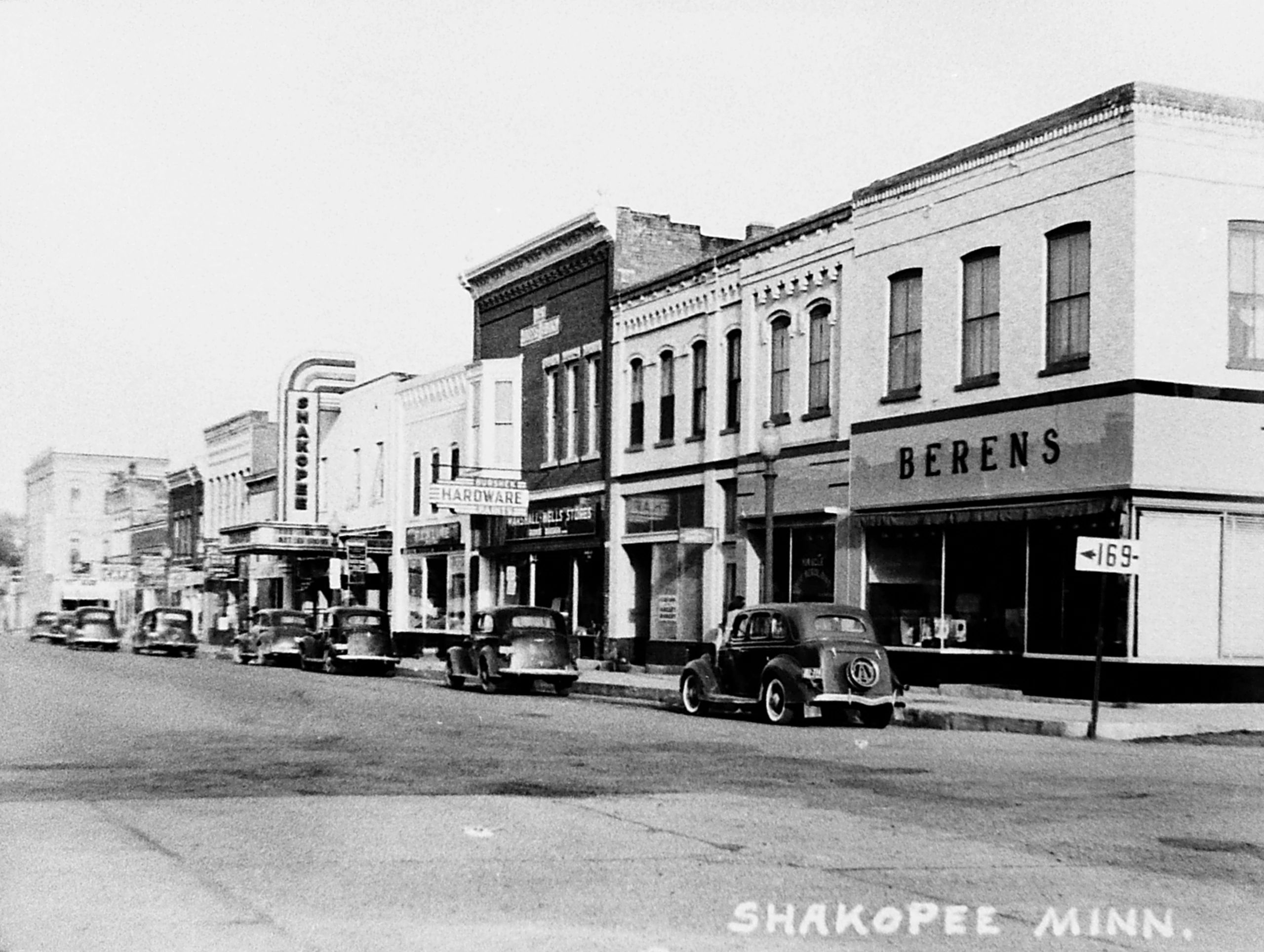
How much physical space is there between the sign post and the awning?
282cm

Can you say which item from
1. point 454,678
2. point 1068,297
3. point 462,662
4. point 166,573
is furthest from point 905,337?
point 166,573

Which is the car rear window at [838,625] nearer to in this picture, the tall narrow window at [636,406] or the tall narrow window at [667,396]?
the tall narrow window at [667,396]

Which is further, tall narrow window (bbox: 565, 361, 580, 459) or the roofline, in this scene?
tall narrow window (bbox: 565, 361, 580, 459)

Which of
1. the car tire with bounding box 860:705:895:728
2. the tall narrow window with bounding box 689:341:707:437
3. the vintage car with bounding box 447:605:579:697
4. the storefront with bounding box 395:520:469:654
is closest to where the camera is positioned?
the car tire with bounding box 860:705:895:728

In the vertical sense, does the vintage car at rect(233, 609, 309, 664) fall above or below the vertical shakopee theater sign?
below

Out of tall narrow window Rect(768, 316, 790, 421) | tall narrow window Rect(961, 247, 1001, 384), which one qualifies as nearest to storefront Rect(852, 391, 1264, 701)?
tall narrow window Rect(961, 247, 1001, 384)

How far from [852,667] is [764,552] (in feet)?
38.7

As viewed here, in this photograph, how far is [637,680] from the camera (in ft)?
108

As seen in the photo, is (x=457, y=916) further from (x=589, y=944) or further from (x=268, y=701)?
(x=268, y=701)

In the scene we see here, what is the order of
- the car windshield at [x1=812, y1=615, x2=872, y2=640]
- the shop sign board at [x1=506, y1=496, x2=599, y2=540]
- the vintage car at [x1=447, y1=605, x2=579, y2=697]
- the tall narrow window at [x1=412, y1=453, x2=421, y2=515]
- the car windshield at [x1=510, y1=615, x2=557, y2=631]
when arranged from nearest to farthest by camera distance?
1. the car windshield at [x1=812, y1=615, x2=872, y2=640]
2. the vintage car at [x1=447, y1=605, x2=579, y2=697]
3. the car windshield at [x1=510, y1=615, x2=557, y2=631]
4. the shop sign board at [x1=506, y1=496, x2=599, y2=540]
5. the tall narrow window at [x1=412, y1=453, x2=421, y2=515]

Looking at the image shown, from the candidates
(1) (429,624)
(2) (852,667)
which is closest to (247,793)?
(2) (852,667)

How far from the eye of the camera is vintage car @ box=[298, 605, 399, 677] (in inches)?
1544

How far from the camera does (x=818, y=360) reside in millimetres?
31500

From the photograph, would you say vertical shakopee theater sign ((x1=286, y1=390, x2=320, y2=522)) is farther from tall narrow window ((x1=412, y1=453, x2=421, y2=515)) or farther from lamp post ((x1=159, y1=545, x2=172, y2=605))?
lamp post ((x1=159, y1=545, x2=172, y2=605))
